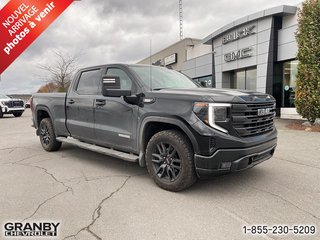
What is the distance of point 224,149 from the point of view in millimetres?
3674

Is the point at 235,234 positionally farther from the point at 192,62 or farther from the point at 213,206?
the point at 192,62

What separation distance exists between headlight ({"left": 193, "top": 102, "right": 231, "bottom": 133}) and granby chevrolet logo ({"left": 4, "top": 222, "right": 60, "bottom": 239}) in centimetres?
218

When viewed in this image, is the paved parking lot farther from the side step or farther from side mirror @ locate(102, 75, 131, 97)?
side mirror @ locate(102, 75, 131, 97)

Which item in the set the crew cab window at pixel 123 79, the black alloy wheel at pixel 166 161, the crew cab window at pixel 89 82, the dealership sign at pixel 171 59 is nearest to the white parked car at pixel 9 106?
the dealership sign at pixel 171 59

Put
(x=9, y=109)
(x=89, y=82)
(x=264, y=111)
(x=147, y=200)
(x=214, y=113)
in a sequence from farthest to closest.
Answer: (x=9, y=109), (x=89, y=82), (x=264, y=111), (x=147, y=200), (x=214, y=113)

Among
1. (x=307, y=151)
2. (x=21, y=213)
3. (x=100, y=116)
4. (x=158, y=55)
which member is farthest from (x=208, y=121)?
(x=158, y=55)

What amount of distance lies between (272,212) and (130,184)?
210 cm

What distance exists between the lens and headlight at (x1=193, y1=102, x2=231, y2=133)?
Result: 3.69m

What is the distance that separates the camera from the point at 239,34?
59.4 feet

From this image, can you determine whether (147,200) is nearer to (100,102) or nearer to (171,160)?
(171,160)

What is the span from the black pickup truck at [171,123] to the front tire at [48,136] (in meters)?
1.23

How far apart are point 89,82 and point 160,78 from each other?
158 cm

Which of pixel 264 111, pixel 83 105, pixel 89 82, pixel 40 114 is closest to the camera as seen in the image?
pixel 264 111

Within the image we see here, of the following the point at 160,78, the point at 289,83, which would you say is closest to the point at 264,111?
the point at 160,78
